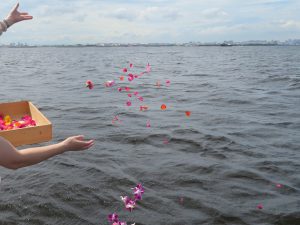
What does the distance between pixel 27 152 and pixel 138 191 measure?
3589mm

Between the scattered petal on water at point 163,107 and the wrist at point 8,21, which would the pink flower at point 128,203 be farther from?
the scattered petal on water at point 163,107

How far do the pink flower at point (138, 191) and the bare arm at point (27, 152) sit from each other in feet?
10.0

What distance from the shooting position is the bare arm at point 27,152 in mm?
2988

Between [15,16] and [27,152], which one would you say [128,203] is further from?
[15,16]

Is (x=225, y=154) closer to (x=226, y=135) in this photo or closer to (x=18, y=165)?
(x=226, y=135)

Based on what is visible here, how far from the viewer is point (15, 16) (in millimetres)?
5121

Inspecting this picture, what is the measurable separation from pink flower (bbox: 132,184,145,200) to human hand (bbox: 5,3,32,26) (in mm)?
3558

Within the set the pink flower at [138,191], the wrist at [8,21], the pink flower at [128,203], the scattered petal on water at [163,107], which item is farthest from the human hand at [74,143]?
the scattered petal on water at [163,107]

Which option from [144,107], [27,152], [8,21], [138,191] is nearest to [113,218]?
[138,191]

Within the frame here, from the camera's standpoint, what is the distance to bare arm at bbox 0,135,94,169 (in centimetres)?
299

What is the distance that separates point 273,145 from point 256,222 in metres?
4.17

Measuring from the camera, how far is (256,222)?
5500mm

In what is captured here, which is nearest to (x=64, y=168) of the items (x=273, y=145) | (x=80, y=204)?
(x=80, y=204)

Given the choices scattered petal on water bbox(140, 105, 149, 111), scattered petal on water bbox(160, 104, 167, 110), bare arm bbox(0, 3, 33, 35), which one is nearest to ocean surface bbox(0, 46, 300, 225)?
scattered petal on water bbox(140, 105, 149, 111)
